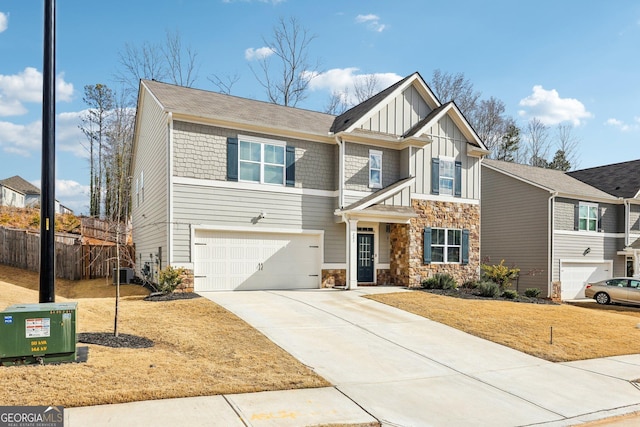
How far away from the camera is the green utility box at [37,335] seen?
6238 mm

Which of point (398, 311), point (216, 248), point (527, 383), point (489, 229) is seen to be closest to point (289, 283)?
point (216, 248)

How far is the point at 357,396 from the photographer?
628cm

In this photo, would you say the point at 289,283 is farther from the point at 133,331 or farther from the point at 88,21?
the point at 88,21

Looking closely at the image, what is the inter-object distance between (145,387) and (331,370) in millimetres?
2934

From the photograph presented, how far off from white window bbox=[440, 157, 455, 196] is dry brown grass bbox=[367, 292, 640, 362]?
17.4 feet

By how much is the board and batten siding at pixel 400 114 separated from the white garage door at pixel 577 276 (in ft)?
37.0

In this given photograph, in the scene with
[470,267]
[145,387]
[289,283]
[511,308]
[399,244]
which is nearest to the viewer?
Answer: [145,387]

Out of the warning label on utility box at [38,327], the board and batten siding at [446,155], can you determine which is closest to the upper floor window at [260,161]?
the board and batten siding at [446,155]

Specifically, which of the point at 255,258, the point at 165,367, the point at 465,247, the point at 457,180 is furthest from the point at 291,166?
the point at 165,367

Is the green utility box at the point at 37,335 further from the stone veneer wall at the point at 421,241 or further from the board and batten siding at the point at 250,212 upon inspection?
the stone veneer wall at the point at 421,241

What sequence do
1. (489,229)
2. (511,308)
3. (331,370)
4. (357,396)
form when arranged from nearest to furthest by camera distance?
1. (357,396)
2. (331,370)
3. (511,308)
4. (489,229)

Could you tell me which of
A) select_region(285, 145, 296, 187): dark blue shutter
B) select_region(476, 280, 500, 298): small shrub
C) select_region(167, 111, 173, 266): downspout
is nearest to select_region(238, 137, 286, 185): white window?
select_region(285, 145, 296, 187): dark blue shutter

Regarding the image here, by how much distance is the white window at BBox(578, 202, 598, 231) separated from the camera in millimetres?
23984

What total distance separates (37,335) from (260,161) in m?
10.2
